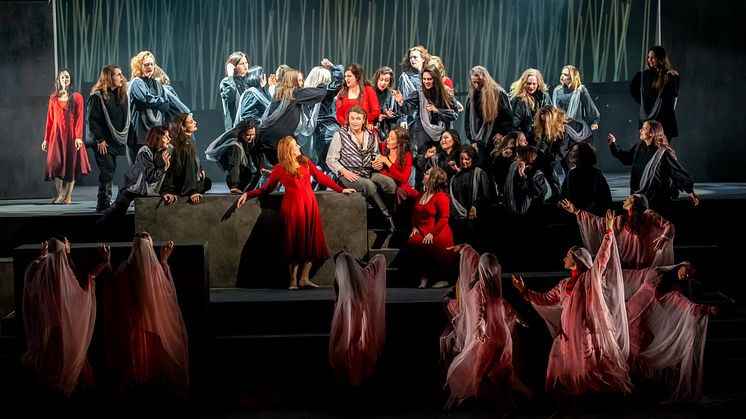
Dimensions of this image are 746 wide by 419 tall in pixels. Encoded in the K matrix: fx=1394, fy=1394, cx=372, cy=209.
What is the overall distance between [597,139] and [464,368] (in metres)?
7.89

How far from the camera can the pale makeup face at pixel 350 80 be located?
44.1ft

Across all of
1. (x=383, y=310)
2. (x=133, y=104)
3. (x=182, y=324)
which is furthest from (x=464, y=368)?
(x=133, y=104)

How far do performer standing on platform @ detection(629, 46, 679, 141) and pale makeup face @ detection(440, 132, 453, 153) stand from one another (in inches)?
86.5

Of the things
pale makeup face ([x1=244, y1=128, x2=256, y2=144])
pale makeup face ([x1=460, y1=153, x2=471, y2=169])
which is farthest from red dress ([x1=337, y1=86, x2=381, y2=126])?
pale makeup face ([x1=460, y1=153, x2=471, y2=169])

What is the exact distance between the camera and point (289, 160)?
1234 centimetres

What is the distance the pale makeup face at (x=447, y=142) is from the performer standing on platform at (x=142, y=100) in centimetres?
294

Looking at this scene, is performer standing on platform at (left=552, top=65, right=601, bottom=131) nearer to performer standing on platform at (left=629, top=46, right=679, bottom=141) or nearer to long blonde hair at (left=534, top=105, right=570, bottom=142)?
performer standing on platform at (left=629, top=46, right=679, bottom=141)

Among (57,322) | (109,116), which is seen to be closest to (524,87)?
(109,116)

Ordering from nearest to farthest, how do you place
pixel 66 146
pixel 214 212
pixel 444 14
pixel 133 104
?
pixel 214 212 < pixel 133 104 < pixel 66 146 < pixel 444 14

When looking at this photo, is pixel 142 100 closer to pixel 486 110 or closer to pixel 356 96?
pixel 356 96

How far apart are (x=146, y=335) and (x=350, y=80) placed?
12.5ft

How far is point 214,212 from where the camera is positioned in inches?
502

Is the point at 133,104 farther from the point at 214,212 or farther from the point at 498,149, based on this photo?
the point at 498,149

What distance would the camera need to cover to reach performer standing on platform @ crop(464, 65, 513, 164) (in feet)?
44.9
